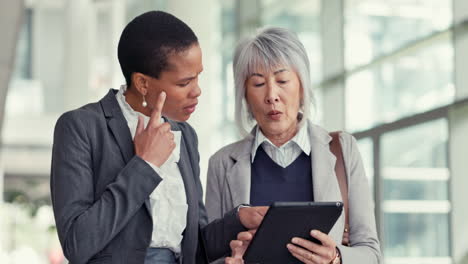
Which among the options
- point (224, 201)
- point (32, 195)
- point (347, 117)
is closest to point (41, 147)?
point (32, 195)

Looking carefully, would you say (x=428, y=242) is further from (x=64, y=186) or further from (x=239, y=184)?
(x=64, y=186)

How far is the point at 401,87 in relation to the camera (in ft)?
23.7

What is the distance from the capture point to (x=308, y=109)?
2.84 metres

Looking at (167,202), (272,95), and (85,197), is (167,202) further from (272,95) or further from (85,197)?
(272,95)

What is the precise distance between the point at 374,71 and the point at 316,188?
515cm

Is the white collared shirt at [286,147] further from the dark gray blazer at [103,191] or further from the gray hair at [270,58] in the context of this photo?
the dark gray blazer at [103,191]

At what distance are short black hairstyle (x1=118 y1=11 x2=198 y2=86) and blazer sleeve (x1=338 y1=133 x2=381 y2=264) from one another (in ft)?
2.62

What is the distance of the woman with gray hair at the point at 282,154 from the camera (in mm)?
2717

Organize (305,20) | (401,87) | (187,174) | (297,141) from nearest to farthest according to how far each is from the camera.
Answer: (187,174)
(297,141)
(401,87)
(305,20)

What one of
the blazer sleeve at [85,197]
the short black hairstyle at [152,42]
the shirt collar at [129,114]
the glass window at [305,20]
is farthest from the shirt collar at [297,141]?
the glass window at [305,20]

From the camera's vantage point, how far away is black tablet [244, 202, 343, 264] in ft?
7.30

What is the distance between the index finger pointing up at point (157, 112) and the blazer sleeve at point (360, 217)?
0.78 meters

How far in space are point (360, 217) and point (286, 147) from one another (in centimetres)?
34

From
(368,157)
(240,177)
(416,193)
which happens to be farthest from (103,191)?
(368,157)
